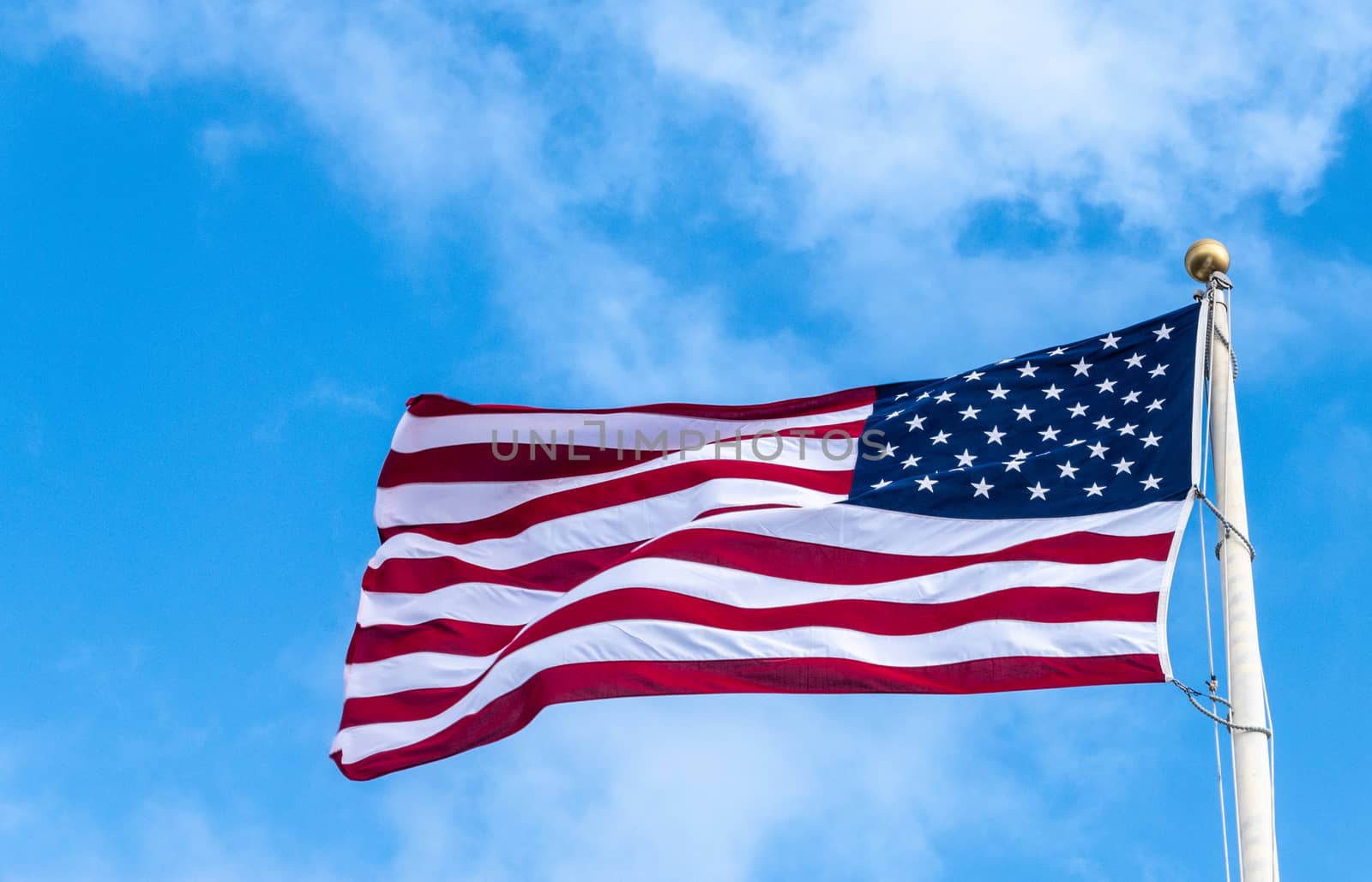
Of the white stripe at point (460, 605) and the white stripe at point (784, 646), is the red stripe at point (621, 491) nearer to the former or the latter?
the white stripe at point (460, 605)

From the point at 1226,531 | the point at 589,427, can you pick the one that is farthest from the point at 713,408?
the point at 1226,531

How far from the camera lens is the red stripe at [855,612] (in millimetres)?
11914

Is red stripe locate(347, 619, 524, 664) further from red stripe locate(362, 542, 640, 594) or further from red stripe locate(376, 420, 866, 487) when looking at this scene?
red stripe locate(376, 420, 866, 487)

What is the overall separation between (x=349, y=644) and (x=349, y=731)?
91 centimetres

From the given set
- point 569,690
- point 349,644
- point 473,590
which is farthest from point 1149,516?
point 349,644

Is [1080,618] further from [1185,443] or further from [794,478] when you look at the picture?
[794,478]

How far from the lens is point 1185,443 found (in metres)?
12.7

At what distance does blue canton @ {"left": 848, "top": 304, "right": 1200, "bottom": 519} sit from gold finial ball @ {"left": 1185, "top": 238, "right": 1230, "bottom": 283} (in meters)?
0.28

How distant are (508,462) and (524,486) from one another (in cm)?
27

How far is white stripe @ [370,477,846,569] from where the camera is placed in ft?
47.2

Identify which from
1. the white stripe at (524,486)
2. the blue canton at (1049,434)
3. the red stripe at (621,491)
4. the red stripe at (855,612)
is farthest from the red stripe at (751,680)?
the white stripe at (524,486)

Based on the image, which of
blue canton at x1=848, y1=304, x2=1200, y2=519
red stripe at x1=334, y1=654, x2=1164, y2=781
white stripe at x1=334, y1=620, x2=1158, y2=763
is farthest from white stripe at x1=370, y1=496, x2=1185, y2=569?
red stripe at x1=334, y1=654, x2=1164, y2=781

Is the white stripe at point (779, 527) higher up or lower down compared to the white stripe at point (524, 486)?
lower down

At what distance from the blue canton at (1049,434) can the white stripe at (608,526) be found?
81 cm
